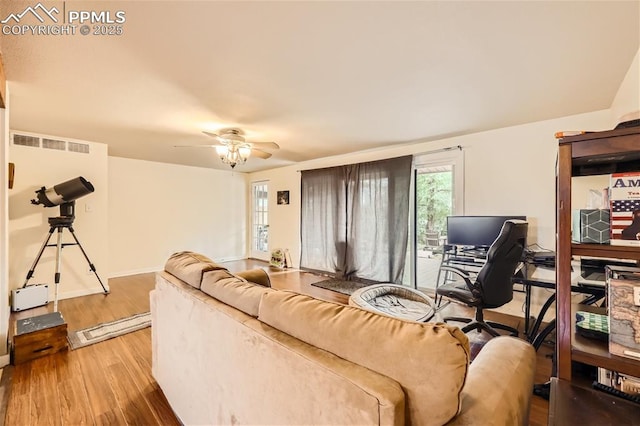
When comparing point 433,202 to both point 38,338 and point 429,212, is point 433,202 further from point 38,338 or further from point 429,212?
point 38,338

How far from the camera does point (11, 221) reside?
3.35 metres

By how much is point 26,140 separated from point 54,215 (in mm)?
984

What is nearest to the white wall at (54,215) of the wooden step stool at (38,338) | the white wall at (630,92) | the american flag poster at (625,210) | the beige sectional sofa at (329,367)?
the wooden step stool at (38,338)

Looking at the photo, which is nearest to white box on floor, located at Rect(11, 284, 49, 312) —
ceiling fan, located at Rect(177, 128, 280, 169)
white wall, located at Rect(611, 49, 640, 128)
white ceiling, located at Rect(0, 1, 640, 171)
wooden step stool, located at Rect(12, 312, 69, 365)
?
wooden step stool, located at Rect(12, 312, 69, 365)

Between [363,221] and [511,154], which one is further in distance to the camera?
[363,221]

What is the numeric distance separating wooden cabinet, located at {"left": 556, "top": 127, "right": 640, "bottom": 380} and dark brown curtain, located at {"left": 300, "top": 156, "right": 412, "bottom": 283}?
3.19m

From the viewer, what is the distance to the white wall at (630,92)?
5.74 feet

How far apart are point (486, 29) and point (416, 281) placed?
3.27m

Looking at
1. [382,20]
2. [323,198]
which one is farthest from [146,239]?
[382,20]

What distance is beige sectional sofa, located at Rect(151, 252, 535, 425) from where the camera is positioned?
664 mm

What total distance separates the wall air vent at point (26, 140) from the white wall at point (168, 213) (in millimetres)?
1239

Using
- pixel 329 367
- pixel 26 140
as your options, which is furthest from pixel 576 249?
pixel 26 140

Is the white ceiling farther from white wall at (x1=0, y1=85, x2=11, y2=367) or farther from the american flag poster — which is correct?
the american flag poster

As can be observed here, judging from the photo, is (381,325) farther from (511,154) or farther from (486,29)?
(511,154)
